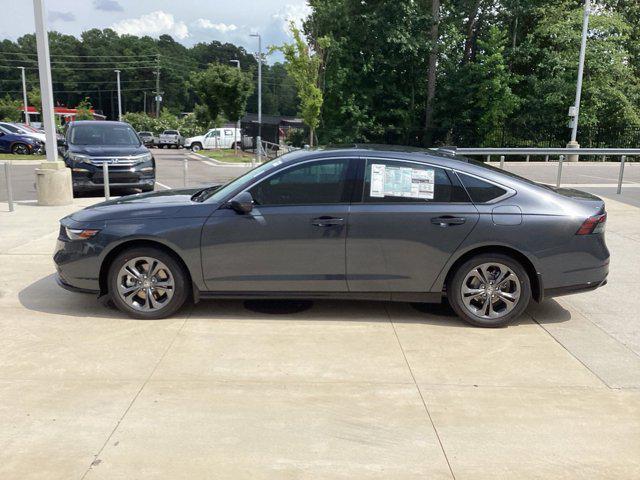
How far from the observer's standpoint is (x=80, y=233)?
5.30 m

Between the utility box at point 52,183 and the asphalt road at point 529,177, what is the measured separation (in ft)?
6.43

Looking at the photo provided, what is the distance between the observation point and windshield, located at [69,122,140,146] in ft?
46.6

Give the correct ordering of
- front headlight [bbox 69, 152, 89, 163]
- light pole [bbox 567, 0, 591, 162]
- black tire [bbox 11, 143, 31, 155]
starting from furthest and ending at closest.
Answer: black tire [bbox 11, 143, 31, 155]
light pole [bbox 567, 0, 591, 162]
front headlight [bbox 69, 152, 89, 163]

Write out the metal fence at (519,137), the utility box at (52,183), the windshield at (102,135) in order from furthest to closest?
the metal fence at (519,137) < the windshield at (102,135) < the utility box at (52,183)

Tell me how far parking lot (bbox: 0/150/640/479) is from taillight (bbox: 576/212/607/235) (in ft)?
2.94

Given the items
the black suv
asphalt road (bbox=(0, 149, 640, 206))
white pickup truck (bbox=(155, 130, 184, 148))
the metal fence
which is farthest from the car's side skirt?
white pickup truck (bbox=(155, 130, 184, 148))

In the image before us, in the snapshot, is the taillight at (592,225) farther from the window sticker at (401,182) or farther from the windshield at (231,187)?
the windshield at (231,187)

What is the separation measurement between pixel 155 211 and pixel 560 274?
3.66m

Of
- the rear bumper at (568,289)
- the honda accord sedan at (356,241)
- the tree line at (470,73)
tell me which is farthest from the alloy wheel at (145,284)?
the tree line at (470,73)

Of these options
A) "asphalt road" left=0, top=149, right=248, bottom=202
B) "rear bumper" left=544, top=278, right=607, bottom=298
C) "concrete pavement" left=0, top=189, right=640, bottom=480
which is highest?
"rear bumper" left=544, top=278, right=607, bottom=298

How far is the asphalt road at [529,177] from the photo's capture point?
1426 cm

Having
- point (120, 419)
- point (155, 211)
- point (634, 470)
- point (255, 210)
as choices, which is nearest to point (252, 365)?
point (120, 419)

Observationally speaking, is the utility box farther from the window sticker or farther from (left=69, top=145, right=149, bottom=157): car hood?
the window sticker

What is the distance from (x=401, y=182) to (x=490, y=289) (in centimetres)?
124
